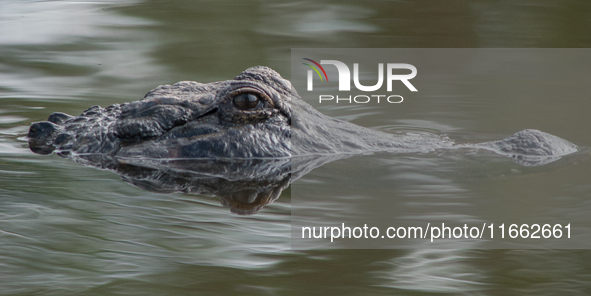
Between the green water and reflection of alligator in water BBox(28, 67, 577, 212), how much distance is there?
222mm

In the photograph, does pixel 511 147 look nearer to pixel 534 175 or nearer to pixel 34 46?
pixel 534 175

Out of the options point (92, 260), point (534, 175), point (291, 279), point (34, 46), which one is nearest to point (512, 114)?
point (534, 175)

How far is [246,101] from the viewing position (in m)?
4.04

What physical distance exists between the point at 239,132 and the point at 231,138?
0.21ft

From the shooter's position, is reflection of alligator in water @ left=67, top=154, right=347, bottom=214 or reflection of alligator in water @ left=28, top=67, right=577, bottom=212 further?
reflection of alligator in water @ left=28, top=67, right=577, bottom=212

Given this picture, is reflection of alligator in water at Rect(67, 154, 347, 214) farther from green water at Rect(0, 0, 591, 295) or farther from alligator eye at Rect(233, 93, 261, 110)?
alligator eye at Rect(233, 93, 261, 110)

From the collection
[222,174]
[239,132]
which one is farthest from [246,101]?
[222,174]

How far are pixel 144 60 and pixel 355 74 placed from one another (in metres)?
2.41

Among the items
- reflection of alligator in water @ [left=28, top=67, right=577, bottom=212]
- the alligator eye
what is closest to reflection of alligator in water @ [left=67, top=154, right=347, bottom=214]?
reflection of alligator in water @ [left=28, top=67, right=577, bottom=212]

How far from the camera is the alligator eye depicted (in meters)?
4.03

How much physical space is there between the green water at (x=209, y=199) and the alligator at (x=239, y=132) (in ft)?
0.84

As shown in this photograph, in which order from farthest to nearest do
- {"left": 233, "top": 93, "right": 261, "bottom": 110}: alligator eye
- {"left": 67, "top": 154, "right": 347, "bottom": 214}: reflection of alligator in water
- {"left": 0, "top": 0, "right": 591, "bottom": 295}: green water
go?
{"left": 233, "top": 93, "right": 261, "bottom": 110}: alligator eye, {"left": 67, "top": 154, "right": 347, "bottom": 214}: reflection of alligator in water, {"left": 0, "top": 0, "right": 591, "bottom": 295}: green water

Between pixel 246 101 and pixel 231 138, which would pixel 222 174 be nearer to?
pixel 231 138

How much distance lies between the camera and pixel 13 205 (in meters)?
3.31
